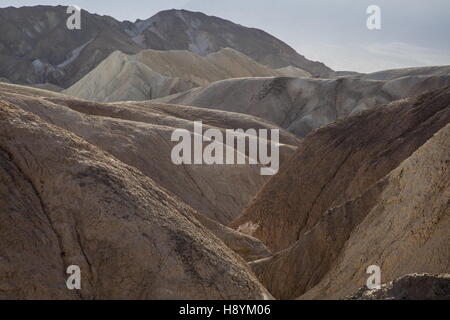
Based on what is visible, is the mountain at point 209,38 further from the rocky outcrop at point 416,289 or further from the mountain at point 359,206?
the rocky outcrop at point 416,289

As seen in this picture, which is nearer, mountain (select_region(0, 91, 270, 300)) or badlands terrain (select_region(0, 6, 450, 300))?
mountain (select_region(0, 91, 270, 300))

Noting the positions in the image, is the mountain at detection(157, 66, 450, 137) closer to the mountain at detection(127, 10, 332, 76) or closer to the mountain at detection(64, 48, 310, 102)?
the mountain at detection(64, 48, 310, 102)

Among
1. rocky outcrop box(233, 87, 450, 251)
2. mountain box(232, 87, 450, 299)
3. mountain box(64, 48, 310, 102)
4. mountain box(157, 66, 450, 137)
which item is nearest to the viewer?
mountain box(232, 87, 450, 299)

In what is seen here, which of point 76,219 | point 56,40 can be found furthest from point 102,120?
point 56,40

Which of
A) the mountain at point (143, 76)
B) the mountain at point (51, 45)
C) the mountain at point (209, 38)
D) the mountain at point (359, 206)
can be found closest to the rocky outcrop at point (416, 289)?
the mountain at point (359, 206)
